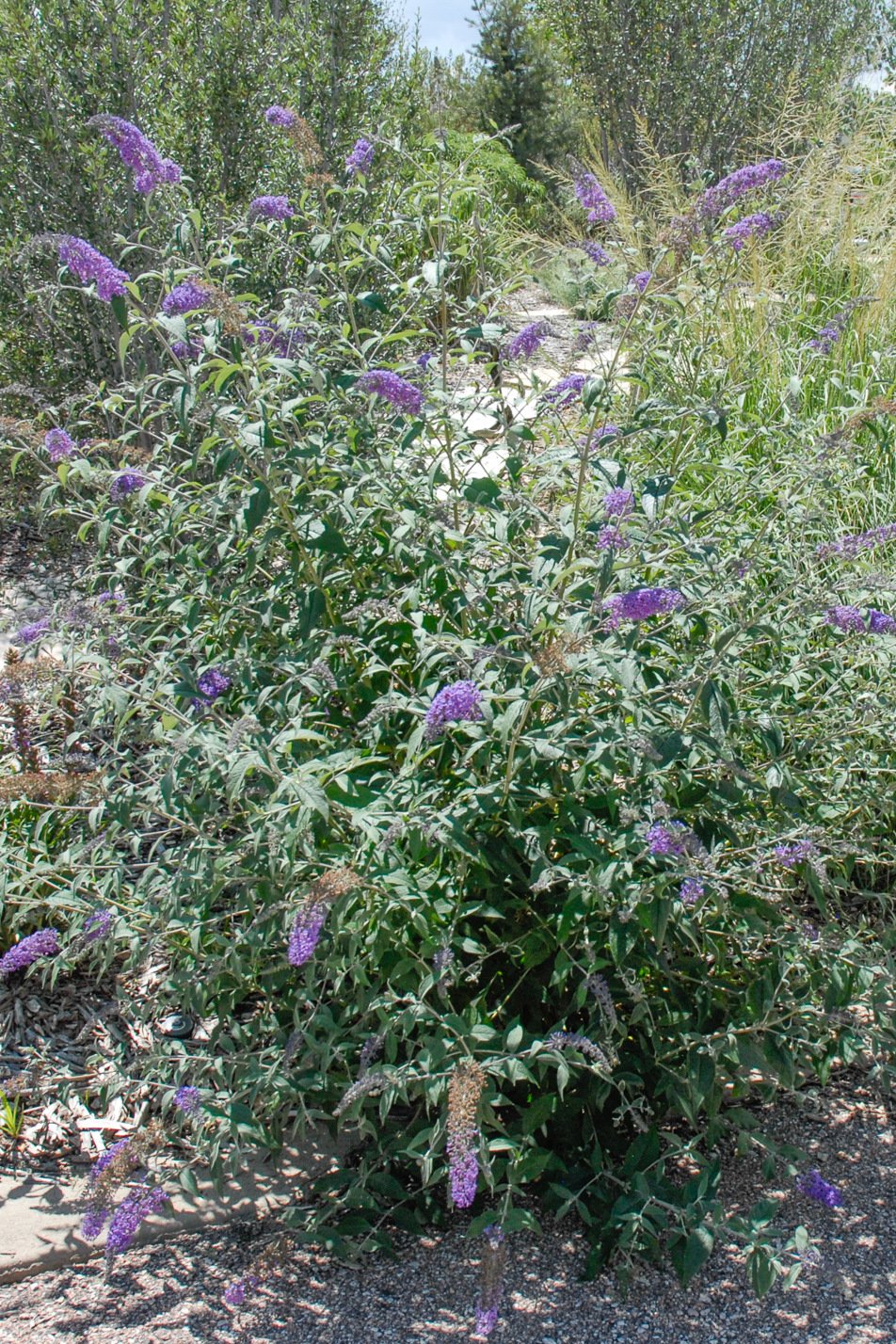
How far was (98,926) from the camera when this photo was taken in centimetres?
240

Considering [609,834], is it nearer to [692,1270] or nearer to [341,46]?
[692,1270]

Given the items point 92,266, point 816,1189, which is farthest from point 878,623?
point 92,266

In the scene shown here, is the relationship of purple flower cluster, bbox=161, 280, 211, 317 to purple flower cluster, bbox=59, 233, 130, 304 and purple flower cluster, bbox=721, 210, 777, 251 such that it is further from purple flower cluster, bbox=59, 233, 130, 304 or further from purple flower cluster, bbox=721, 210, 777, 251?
purple flower cluster, bbox=721, 210, 777, 251

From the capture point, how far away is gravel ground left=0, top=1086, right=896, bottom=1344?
7.34 ft

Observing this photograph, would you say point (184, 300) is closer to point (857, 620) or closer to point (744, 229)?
point (744, 229)

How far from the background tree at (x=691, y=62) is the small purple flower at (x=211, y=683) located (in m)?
11.1

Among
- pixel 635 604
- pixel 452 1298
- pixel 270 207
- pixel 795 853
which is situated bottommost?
pixel 452 1298

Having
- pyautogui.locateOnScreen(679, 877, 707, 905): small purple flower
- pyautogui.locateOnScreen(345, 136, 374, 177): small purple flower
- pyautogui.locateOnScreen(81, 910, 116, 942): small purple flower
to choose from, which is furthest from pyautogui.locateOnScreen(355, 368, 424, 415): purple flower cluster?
pyautogui.locateOnScreen(81, 910, 116, 942): small purple flower

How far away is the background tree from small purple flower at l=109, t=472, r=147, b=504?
1067 centimetres

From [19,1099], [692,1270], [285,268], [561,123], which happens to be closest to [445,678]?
[692,1270]

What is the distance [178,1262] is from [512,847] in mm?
1119

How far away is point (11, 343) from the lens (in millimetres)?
5539

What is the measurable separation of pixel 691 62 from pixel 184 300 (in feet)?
38.6

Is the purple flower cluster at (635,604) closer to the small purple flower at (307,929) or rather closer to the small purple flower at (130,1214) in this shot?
the small purple flower at (307,929)
